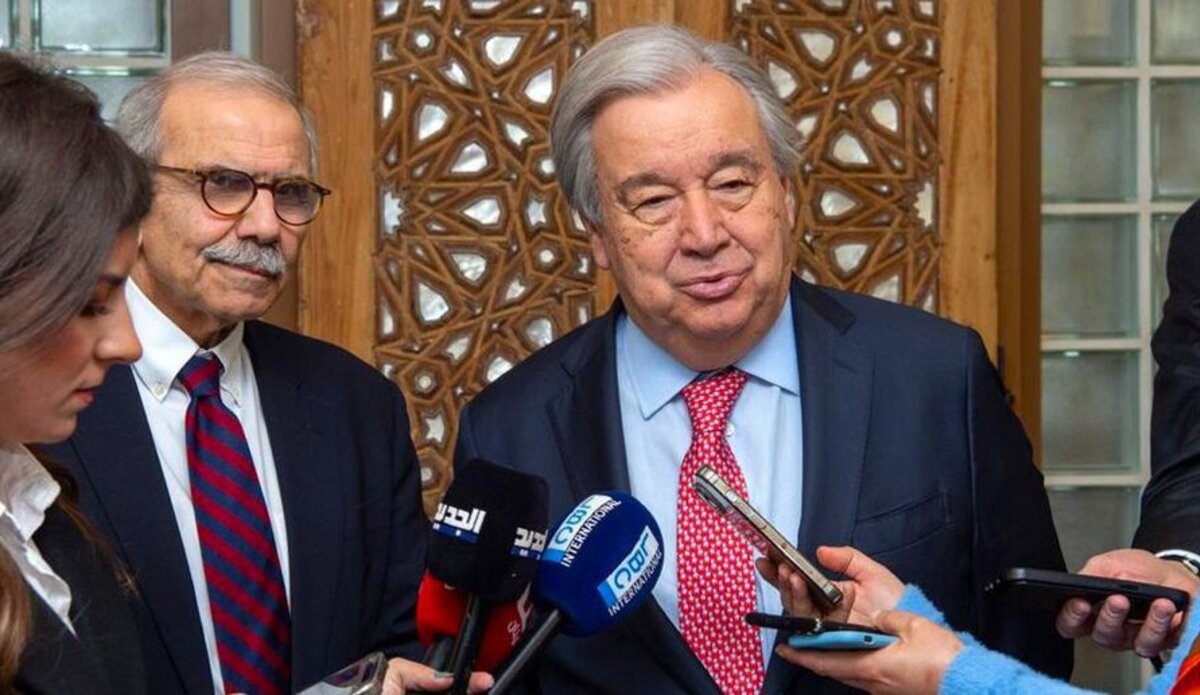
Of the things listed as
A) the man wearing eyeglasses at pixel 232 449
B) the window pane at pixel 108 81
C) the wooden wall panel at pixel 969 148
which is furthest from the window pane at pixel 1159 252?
the man wearing eyeglasses at pixel 232 449

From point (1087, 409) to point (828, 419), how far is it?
2.14 meters

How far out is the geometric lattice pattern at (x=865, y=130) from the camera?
396 cm

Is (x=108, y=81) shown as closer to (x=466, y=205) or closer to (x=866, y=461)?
(x=466, y=205)

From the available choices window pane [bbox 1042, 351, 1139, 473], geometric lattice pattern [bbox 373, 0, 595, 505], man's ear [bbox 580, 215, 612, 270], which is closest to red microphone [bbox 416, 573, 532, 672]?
man's ear [bbox 580, 215, 612, 270]

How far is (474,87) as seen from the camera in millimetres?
3891

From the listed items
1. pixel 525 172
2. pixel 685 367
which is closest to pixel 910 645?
pixel 685 367

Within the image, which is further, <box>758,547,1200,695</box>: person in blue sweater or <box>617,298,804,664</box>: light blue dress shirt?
<box>617,298,804,664</box>: light blue dress shirt

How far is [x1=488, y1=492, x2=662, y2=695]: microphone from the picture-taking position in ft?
7.11

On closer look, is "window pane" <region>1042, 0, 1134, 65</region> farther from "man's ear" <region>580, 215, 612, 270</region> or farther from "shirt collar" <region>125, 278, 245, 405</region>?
"shirt collar" <region>125, 278, 245, 405</region>

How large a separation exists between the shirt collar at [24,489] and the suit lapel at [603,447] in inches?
30.1

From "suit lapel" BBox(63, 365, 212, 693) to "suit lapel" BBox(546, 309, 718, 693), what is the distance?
492 millimetres

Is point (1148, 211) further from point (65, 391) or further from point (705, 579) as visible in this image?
point (65, 391)

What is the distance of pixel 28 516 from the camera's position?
6.44 ft

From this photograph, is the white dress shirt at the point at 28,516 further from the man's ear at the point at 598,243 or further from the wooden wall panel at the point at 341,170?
the wooden wall panel at the point at 341,170
